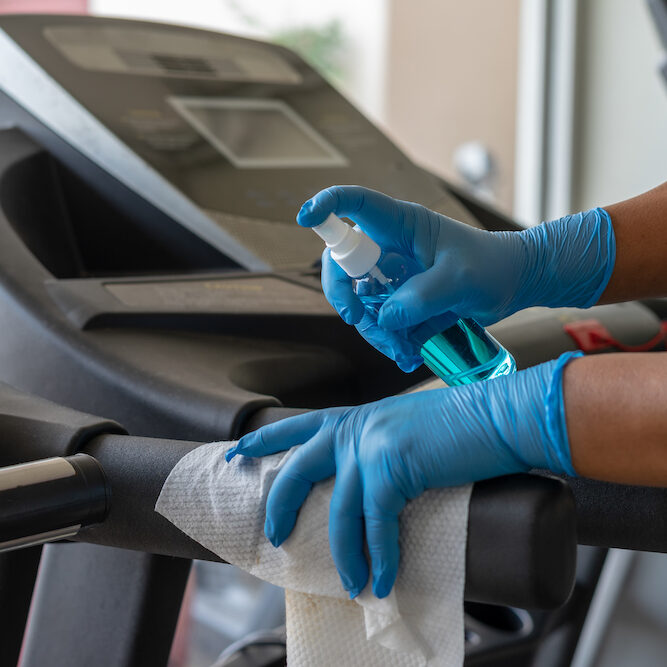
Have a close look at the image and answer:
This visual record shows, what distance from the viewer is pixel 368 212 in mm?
638

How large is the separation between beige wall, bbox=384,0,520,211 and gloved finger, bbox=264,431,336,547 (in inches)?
140

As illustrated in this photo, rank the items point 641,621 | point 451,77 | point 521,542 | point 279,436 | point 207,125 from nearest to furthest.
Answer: point 521,542
point 279,436
point 207,125
point 641,621
point 451,77

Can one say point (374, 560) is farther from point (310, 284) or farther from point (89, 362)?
point (310, 284)

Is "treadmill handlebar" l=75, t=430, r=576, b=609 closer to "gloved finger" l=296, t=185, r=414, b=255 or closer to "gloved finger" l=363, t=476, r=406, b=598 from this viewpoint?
"gloved finger" l=363, t=476, r=406, b=598

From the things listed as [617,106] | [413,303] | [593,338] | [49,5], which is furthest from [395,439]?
[49,5]

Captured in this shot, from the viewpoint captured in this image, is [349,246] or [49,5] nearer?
[349,246]

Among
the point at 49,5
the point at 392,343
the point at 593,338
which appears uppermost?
the point at 49,5

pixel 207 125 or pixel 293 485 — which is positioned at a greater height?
pixel 207 125

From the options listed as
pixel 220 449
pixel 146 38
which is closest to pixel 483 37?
pixel 146 38

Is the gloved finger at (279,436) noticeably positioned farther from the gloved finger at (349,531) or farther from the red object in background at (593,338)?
the red object in background at (593,338)

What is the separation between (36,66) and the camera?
1.16 m

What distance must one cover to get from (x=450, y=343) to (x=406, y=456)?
0.17m

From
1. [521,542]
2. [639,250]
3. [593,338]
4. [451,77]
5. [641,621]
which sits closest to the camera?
[521,542]

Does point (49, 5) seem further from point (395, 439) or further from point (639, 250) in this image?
point (395, 439)
